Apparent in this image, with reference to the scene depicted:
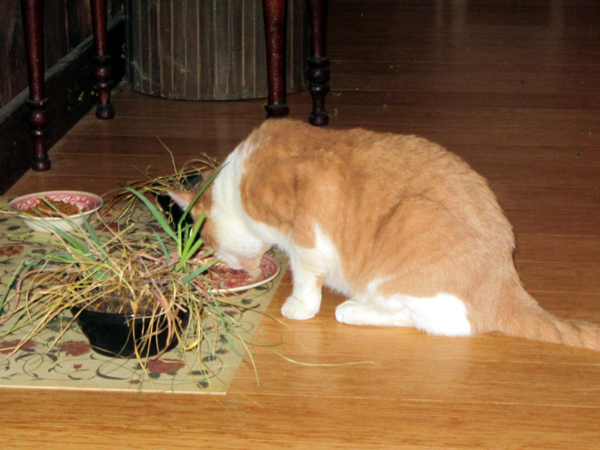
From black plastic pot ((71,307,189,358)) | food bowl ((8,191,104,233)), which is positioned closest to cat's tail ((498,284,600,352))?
black plastic pot ((71,307,189,358))

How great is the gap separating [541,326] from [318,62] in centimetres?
155

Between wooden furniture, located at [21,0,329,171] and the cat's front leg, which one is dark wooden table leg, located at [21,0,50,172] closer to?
wooden furniture, located at [21,0,329,171]

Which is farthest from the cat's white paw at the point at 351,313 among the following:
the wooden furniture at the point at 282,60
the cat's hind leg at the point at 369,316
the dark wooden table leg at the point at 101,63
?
the dark wooden table leg at the point at 101,63

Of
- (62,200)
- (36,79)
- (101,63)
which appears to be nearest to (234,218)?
(62,200)

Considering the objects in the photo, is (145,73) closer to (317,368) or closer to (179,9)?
(179,9)

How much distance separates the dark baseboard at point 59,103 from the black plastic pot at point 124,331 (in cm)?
101

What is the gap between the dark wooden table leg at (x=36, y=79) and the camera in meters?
2.30

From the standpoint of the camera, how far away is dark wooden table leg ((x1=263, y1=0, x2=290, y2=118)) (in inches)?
94.3

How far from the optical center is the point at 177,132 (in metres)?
2.86

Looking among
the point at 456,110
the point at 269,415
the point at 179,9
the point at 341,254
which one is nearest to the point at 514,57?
the point at 456,110

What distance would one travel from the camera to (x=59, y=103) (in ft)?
9.16

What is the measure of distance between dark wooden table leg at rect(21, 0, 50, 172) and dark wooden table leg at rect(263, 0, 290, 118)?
26.3 inches

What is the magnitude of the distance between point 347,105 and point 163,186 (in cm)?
128

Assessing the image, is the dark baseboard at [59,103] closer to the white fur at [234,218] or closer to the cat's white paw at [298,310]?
the white fur at [234,218]
